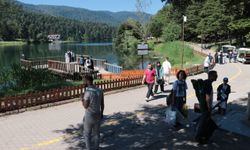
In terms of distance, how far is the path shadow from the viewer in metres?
9.46

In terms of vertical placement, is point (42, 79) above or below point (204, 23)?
below

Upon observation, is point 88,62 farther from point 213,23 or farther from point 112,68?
point 213,23

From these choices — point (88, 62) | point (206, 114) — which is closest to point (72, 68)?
point (88, 62)

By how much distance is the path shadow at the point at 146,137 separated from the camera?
31.0 feet

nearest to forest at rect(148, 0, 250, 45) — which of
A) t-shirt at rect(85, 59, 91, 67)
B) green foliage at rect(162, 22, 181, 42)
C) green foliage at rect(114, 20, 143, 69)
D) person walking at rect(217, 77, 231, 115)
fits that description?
green foliage at rect(162, 22, 181, 42)

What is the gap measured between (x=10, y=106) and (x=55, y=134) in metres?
4.14

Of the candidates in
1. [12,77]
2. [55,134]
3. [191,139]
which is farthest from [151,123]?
[12,77]

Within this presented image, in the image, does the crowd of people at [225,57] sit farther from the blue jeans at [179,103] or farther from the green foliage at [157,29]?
the green foliage at [157,29]

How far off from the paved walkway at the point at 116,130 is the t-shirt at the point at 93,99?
5.59 feet

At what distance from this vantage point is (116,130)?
11172 millimetres

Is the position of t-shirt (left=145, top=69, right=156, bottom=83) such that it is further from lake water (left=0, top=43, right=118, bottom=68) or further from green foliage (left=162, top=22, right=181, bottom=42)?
green foliage (left=162, top=22, right=181, bottom=42)

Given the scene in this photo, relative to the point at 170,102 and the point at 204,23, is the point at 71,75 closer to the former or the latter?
the point at 170,102

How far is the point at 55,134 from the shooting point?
10.9 meters

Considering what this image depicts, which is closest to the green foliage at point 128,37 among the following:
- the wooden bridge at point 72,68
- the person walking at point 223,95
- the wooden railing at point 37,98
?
the wooden bridge at point 72,68
